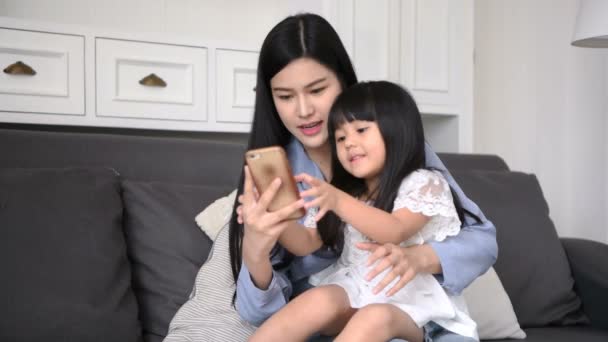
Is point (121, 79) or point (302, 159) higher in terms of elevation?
point (121, 79)

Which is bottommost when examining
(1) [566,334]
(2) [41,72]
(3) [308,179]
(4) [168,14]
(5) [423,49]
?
(1) [566,334]

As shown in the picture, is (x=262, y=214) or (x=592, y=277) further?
(x=592, y=277)

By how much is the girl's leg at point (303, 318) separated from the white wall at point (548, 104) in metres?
2.13

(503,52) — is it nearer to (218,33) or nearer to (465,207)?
(218,33)

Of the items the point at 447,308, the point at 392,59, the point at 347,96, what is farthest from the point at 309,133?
the point at 392,59

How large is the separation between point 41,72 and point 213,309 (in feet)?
3.18

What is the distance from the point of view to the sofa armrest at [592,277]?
1788 millimetres

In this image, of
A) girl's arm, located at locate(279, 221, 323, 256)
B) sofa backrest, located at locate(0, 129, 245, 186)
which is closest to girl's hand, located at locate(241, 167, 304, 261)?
girl's arm, located at locate(279, 221, 323, 256)

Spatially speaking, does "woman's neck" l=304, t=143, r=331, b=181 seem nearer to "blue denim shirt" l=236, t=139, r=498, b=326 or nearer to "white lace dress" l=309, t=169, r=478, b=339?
"blue denim shirt" l=236, t=139, r=498, b=326

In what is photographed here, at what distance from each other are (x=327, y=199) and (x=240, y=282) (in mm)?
314

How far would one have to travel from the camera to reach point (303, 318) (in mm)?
1038

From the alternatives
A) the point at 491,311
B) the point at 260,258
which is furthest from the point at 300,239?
the point at 491,311

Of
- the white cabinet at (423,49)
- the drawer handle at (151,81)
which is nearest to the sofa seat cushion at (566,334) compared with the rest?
the white cabinet at (423,49)

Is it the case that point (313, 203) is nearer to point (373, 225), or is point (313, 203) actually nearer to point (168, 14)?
point (373, 225)
